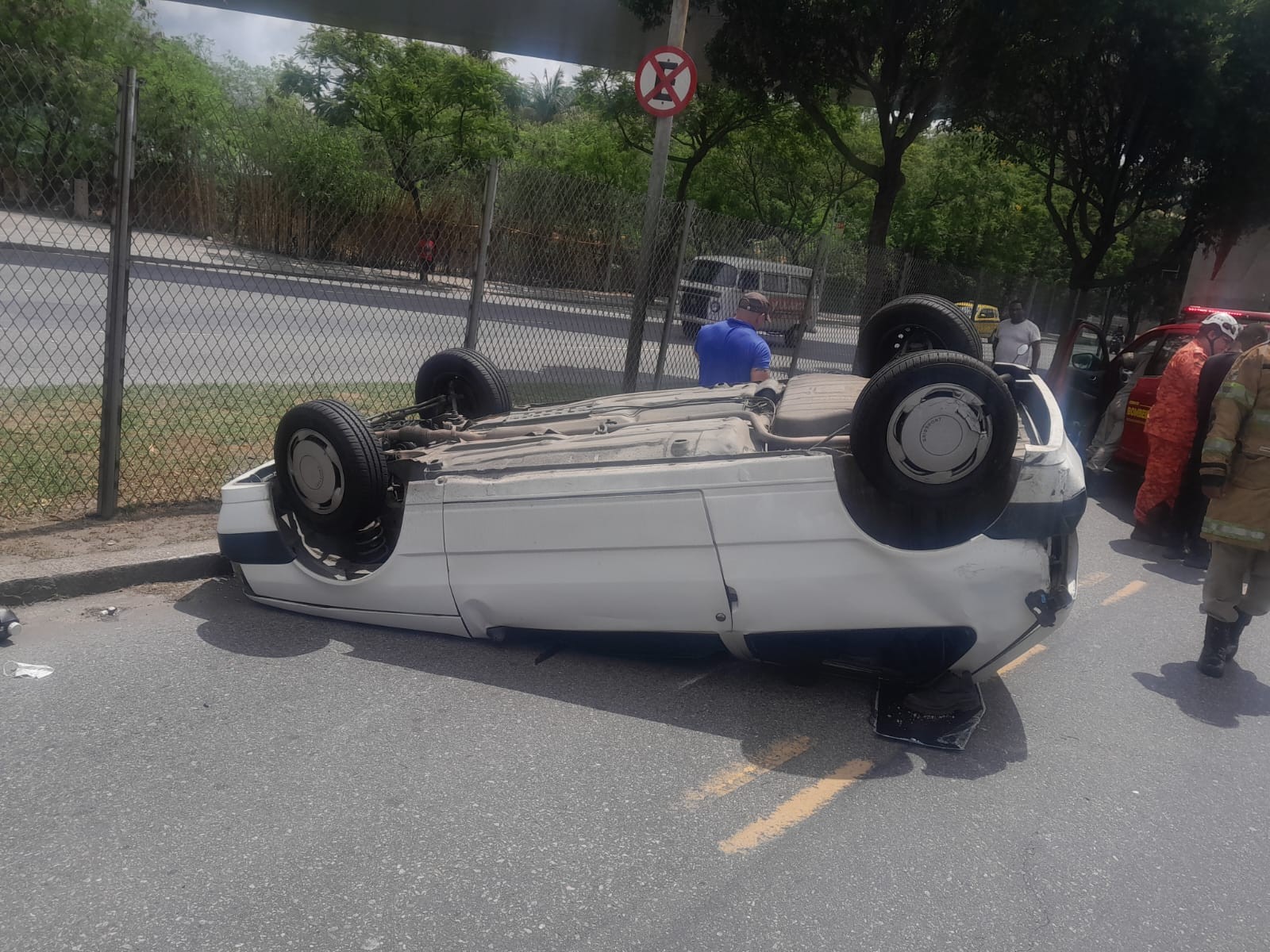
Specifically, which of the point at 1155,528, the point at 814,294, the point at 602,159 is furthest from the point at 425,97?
the point at 1155,528

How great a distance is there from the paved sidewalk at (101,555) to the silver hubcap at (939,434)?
3.70 meters

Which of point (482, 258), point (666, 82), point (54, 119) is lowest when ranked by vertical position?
point (482, 258)

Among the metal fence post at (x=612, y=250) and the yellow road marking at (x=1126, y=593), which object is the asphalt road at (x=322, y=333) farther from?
the yellow road marking at (x=1126, y=593)

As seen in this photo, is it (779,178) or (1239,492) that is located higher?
(779,178)

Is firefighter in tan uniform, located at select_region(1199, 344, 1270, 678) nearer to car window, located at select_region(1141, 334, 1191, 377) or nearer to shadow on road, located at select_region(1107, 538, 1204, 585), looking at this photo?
shadow on road, located at select_region(1107, 538, 1204, 585)

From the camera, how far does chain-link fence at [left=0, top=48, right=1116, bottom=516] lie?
A: 223 inches

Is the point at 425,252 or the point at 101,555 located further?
the point at 425,252

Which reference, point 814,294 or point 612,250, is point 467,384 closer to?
point 612,250

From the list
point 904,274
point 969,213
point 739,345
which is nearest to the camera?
point 739,345

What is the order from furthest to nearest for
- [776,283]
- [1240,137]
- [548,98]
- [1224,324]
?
[548,98] → [1240,137] → [776,283] → [1224,324]

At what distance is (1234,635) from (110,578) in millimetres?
5816

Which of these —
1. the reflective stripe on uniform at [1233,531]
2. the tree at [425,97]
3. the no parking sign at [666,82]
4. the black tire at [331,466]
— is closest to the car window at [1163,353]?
the reflective stripe on uniform at [1233,531]

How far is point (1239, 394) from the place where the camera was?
5.34 meters

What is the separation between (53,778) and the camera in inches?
140
